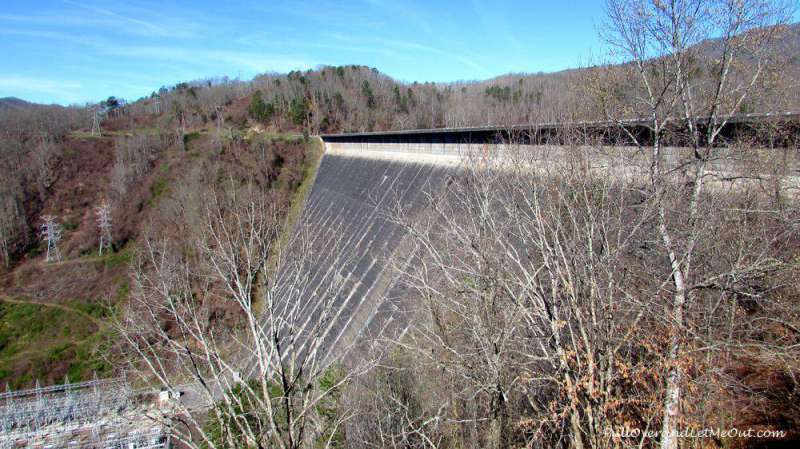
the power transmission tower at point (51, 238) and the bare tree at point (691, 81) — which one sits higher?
the bare tree at point (691, 81)

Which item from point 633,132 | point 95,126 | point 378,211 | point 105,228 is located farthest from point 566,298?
point 95,126

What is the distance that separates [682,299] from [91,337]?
3117 centimetres

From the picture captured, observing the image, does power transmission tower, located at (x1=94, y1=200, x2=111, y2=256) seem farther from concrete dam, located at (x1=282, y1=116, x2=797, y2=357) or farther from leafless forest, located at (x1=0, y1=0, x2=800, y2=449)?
concrete dam, located at (x1=282, y1=116, x2=797, y2=357)

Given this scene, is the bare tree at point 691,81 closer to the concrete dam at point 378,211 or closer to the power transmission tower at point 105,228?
the concrete dam at point 378,211

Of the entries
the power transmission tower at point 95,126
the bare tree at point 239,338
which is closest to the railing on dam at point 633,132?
the bare tree at point 239,338

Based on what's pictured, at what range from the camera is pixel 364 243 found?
19.4 meters

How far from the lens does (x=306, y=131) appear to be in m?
45.7

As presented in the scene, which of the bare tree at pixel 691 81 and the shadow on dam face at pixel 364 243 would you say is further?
the shadow on dam face at pixel 364 243

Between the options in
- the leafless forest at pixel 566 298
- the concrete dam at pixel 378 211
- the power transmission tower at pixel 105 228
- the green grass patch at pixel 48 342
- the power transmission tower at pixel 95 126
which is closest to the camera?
the leafless forest at pixel 566 298

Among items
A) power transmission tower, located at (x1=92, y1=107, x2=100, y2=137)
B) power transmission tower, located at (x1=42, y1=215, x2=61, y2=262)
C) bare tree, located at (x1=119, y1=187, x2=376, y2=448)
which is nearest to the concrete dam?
bare tree, located at (x1=119, y1=187, x2=376, y2=448)

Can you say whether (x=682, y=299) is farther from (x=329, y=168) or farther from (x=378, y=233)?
(x=329, y=168)

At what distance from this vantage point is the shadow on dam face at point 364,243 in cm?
1403

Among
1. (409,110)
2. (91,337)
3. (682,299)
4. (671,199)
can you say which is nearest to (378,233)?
(671,199)

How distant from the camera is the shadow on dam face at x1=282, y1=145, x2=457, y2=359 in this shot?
1403 cm
